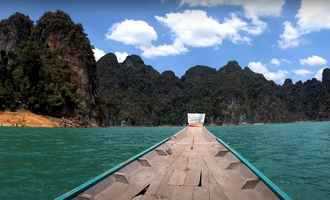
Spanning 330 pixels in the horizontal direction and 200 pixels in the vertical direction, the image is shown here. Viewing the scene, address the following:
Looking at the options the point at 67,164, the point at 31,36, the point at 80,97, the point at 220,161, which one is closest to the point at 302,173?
the point at 220,161

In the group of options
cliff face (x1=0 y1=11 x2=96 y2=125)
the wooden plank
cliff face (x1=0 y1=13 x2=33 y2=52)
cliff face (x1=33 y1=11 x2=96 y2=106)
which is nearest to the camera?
the wooden plank

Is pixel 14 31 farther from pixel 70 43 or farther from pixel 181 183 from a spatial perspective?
pixel 181 183

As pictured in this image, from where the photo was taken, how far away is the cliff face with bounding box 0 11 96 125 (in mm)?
83125

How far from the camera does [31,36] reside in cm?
10912

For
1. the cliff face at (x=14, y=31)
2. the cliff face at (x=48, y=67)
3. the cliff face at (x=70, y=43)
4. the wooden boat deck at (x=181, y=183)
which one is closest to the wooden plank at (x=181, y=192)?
the wooden boat deck at (x=181, y=183)

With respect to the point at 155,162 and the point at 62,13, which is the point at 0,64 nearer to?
the point at 62,13

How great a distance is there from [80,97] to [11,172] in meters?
87.6

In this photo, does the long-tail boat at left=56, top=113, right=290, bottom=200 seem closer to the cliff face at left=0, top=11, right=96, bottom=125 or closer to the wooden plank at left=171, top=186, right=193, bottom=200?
the wooden plank at left=171, top=186, right=193, bottom=200

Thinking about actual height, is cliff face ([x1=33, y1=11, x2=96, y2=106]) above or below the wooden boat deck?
above

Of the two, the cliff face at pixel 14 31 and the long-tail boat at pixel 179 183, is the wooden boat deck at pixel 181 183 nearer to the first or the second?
the long-tail boat at pixel 179 183

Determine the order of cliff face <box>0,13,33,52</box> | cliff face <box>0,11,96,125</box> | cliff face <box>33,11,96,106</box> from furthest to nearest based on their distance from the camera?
1. cliff face <box>0,13,33,52</box>
2. cliff face <box>33,11,96,106</box>
3. cliff face <box>0,11,96,125</box>

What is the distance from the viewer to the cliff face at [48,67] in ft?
273

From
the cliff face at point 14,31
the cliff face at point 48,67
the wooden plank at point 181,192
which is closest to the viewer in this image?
the wooden plank at point 181,192

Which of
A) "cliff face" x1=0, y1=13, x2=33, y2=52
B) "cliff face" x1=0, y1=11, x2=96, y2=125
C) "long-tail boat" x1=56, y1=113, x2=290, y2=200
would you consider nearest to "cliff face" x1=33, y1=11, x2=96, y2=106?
"cliff face" x1=0, y1=11, x2=96, y2=125
